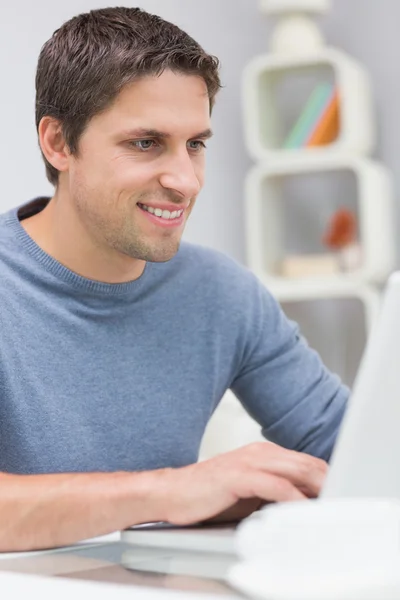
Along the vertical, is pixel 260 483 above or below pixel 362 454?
below

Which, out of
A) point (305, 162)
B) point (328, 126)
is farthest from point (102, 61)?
point (328, 126)

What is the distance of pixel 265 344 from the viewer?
166cm

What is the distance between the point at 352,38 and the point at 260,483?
3.02 m

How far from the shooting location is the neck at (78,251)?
5.08 feet

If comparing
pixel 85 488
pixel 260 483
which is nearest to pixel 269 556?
pixel 260 483

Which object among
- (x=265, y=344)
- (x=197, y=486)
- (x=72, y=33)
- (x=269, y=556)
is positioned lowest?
(x=265, y=344)

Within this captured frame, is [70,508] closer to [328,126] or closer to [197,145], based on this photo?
[197,145]

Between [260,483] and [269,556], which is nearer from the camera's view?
[269,556]

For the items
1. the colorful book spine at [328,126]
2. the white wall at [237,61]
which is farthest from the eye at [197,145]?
the colorful book spine at [328,126]

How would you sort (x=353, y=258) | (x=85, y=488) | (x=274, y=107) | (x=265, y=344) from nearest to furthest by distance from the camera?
(x=85, y=488) → (x=265, y=344) → (x=353, y=258) → (x=274, y=107)

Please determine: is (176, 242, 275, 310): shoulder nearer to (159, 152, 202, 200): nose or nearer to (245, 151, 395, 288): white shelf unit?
(159, 152, 202, 200): nose

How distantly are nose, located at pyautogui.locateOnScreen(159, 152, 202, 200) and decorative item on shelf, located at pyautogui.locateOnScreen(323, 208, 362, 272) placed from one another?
1.97 metres

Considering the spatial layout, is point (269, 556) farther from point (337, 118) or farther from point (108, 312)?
point (337, 118)

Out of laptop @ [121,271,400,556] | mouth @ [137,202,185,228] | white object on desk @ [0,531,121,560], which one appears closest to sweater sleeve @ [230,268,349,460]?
mouth @ [137,202,185,228]
